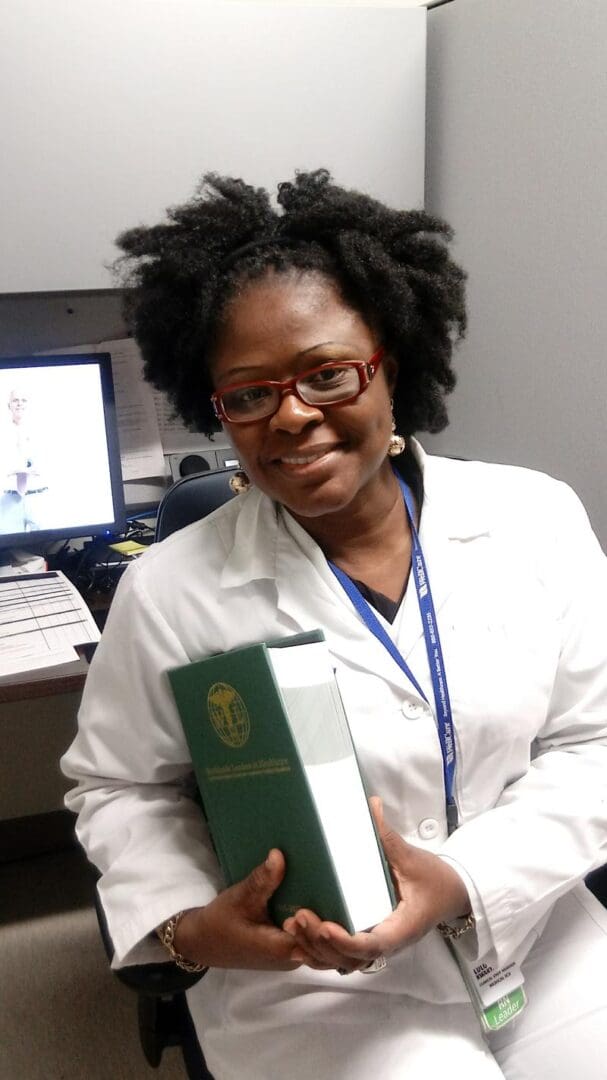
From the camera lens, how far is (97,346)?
1.88 meters

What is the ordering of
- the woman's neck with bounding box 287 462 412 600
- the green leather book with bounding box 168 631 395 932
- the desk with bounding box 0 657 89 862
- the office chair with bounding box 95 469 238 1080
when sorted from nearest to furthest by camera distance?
1. the green leather book with bounding box 168 631 395 932
2. the office chair with bounding box 95 469 238 1080
3. the woman's neck with bounding box 287 462 412 600
4. the desk with bounding box 0 657 89 862

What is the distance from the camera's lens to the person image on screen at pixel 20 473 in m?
1.67

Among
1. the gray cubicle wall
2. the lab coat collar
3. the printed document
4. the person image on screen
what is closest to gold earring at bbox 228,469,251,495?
the lab coat collar

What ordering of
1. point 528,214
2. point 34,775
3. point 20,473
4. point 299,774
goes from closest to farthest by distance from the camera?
point 299,774
point 528,214
point 20,473
point 34,775

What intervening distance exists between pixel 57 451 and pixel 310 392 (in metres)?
0.95

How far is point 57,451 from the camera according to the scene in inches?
67.3

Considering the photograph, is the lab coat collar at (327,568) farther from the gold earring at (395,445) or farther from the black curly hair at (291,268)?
the black curly hair at (291,268)

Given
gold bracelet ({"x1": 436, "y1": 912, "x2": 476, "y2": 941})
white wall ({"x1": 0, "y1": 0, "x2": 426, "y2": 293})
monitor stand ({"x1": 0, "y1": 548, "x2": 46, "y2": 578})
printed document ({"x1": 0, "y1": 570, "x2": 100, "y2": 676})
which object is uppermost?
white wall ({"x1": 0, "y1": 0, "x2": 426, "y2": 293})

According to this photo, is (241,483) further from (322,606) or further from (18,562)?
(18,562)

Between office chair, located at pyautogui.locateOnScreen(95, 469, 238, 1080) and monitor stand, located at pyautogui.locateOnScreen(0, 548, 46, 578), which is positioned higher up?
monitor stand, located at pyautogui.locateOnScreen(0, 548, 46, 578)

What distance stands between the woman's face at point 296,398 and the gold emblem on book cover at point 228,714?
240mm

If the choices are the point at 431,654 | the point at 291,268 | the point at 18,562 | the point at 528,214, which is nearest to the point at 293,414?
the point at 291,268

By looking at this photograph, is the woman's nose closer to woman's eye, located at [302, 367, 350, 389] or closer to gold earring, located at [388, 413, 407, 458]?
woman's eye, located at [302, 367, 350, 389]

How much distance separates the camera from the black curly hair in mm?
950
